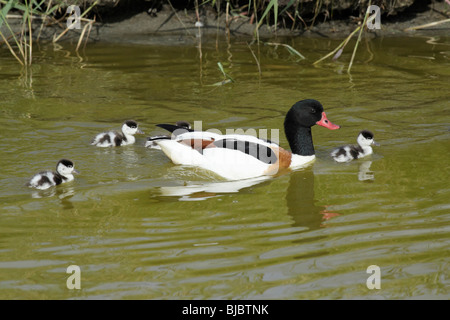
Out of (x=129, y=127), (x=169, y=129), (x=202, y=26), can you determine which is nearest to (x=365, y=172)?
(x=169, y=129)

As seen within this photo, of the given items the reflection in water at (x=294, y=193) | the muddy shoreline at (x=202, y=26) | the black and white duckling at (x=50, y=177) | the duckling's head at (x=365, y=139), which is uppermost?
the muddy shoreline at (x=202, y=26)

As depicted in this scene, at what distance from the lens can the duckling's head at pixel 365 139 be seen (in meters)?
7.27

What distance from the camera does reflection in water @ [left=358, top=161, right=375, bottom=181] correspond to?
6716mm

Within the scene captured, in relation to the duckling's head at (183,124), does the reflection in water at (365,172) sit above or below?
below

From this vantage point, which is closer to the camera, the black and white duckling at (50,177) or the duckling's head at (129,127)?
the black and white duckling at (50,177)

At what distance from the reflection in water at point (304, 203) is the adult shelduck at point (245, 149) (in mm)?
227

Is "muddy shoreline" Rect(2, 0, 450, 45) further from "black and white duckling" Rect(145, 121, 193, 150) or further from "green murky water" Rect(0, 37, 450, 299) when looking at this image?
"black and white duckling" Rect(145, 121, 193, 150)

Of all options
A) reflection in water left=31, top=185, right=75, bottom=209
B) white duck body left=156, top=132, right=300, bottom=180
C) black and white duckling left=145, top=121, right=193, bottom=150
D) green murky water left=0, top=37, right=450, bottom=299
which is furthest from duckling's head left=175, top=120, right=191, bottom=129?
reflection in water left=31, top=185, right=75, bottom=209

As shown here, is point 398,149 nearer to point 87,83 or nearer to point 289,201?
point 289,201

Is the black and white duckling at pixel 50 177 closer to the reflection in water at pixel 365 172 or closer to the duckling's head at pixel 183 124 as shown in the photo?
the duckling's head at pixel 183 124

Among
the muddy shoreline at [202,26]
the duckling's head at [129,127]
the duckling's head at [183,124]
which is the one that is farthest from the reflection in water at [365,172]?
the muddy shoreline at [202,26]

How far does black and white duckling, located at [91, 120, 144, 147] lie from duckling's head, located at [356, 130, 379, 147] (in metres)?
2.29

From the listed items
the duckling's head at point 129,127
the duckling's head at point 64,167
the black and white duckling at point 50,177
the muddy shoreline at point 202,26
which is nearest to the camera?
the black and white duckling at point 50,177

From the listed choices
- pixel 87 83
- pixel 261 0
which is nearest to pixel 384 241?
pixel 87 83
